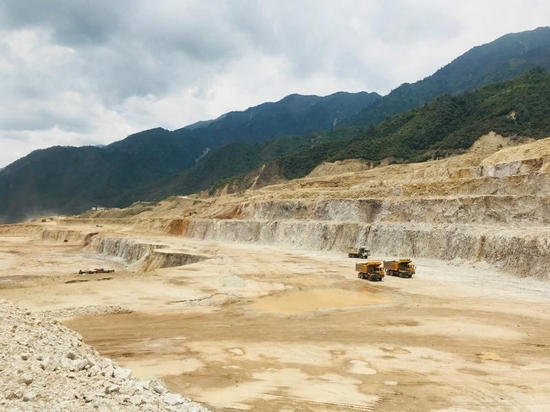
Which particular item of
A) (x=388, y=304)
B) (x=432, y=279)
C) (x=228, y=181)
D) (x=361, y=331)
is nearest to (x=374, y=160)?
(x=228, y=181)

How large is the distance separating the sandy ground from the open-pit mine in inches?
3.2

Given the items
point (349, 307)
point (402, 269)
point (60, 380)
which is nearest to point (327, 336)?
point (349, 307)

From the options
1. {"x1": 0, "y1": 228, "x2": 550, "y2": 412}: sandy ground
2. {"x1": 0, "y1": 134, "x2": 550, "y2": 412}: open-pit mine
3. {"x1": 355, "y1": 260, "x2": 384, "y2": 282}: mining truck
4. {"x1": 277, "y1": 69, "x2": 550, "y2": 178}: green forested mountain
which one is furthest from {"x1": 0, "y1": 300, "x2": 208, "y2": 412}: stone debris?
{"x1": 277, "y1": 69, "x2": 550, "y2": 178}: green forested mountain

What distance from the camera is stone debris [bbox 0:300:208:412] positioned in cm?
797

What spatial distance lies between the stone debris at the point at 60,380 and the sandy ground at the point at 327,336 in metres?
2.43

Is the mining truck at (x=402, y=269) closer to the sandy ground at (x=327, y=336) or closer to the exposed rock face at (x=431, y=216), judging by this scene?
the sandy ground at (x=327, y=336)

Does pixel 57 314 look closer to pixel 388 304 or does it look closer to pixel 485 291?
pixel 388 304

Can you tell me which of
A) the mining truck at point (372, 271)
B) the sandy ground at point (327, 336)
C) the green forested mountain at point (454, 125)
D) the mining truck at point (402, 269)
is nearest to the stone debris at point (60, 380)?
the sandy ground at point (327, 336)

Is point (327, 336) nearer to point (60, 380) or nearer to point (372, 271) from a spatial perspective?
point (60, 380)

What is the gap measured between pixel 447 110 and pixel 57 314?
118 m

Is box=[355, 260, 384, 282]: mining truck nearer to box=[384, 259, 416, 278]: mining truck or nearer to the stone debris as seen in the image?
box=[384, 259, 416, 278]: mining truck

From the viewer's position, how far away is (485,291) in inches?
1104

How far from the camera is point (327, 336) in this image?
18.0 m

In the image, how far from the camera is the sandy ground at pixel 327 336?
12.0m
